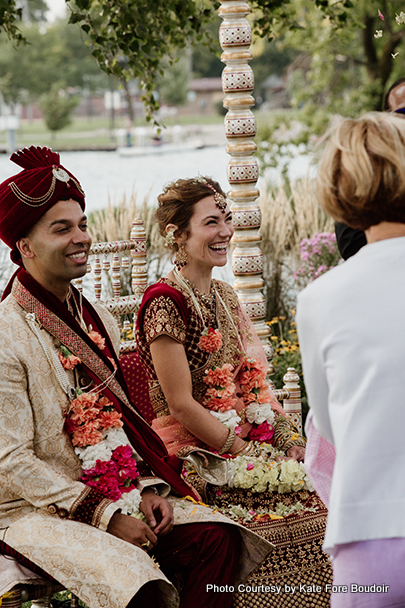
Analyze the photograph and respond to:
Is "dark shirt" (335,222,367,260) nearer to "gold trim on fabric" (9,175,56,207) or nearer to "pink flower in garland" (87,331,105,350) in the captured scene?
"pink flower in garland" (87,331,105,350)

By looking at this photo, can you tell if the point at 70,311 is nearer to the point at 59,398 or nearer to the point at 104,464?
the point at 59,398

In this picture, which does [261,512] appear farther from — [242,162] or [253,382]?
[242,162]

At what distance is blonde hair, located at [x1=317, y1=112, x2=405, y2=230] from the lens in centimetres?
156

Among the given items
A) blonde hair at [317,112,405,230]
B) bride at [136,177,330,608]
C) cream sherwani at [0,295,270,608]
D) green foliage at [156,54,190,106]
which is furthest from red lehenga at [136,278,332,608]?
green foliage at [156,54,190,106]

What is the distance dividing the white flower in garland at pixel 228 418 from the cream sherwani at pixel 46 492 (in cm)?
71

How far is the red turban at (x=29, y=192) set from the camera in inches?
95.9

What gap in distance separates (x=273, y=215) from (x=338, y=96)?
838cm

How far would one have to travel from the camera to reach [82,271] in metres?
2.54

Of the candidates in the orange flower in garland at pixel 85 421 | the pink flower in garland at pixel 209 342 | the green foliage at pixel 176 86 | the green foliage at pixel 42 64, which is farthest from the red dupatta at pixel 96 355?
the green foliage at pixel 176 86

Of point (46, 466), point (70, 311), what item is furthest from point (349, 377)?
point (70, 311)

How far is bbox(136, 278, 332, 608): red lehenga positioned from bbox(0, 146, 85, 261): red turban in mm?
688

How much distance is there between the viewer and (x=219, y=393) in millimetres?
3012

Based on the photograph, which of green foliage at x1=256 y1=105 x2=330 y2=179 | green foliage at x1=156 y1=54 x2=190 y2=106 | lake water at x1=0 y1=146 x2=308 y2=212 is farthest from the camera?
green foliage at x1=156 y1=54 x2=190 y2=106

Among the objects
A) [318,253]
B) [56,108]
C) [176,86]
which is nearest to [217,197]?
[318,253]
